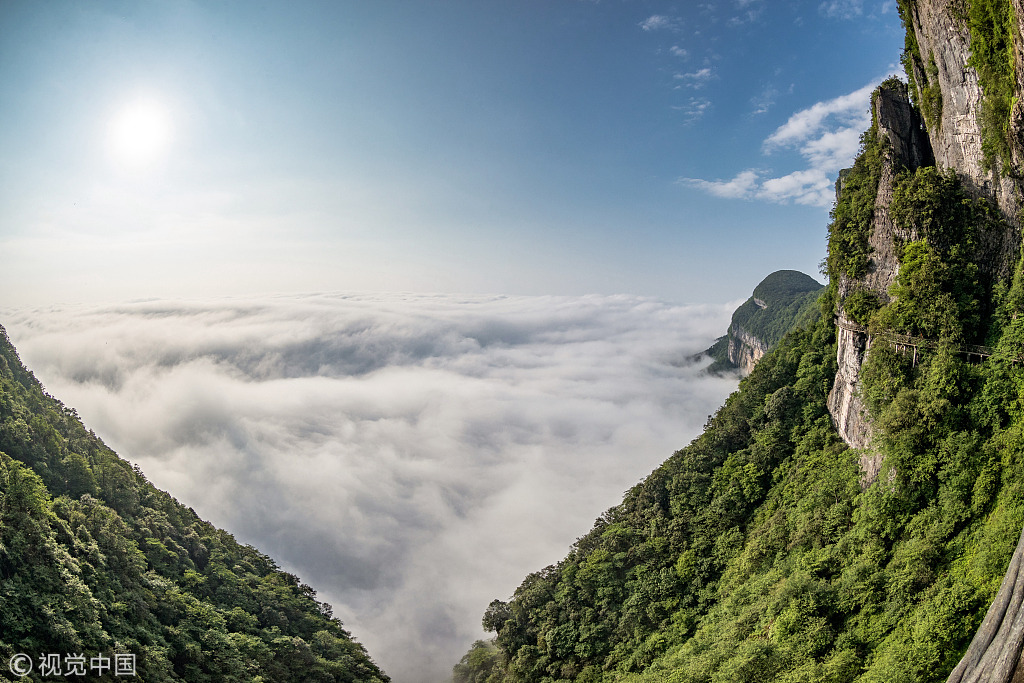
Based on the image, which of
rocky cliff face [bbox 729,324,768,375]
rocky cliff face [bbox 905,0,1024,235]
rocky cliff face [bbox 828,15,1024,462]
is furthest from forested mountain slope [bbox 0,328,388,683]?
rocky cliff face [bbox 729,324,768,375]

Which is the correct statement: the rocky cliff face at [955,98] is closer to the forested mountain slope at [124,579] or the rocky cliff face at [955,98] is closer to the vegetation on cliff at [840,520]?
the vegetation on cliff at [840,520]

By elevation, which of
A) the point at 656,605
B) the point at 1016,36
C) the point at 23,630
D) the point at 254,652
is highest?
the point at 1016,36

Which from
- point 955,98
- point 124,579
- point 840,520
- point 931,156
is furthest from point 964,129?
point 124,579

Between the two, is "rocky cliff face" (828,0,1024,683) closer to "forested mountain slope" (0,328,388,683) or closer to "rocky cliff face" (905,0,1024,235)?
"rocky cliff face" (905,0,1024,235)

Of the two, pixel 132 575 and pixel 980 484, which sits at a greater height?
pixel 980 484

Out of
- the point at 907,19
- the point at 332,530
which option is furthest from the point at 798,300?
the point at 332,530

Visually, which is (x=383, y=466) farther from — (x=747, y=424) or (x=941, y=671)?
(x=941, y=671)

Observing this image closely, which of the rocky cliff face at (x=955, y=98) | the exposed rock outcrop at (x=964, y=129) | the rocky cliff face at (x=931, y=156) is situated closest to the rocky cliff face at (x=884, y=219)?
the rocky cliff face at (x=931, y=156)
